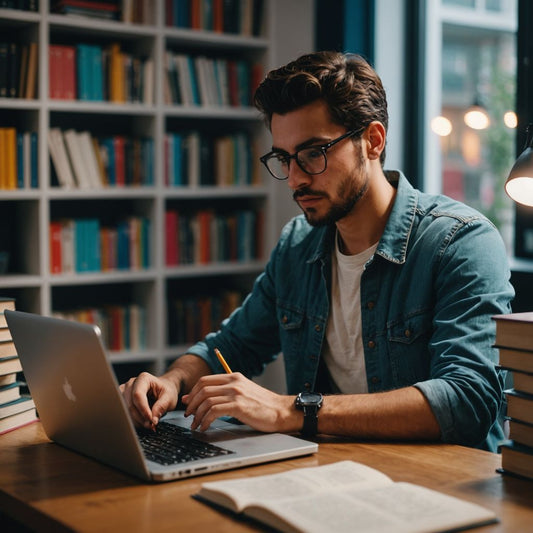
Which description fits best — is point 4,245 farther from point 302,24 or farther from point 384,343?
point 384,343

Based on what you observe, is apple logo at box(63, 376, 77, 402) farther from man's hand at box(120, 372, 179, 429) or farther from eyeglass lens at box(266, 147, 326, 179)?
eyeglass lens at box(266, 147, 326, 179)

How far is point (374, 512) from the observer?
1010 millimetres

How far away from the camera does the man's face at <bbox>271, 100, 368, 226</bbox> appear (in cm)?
176

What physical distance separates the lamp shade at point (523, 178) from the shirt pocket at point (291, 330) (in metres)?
0.64

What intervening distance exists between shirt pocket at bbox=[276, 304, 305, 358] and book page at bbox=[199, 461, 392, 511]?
70 centimetres

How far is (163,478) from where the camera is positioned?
120 cm

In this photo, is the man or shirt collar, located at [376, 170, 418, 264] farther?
shirt collar, located at [376, 170, 418, 264]

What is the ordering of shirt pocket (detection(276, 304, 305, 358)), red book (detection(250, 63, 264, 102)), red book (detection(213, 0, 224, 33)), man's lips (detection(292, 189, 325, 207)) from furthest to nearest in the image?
red book (detection(250, 63, 264, 102))
red book (detection(213, 0, 224, 33))
shirt pocket (detection(276, 304, 305, 358))
man's lips (detection(292, 189, 325, 207))

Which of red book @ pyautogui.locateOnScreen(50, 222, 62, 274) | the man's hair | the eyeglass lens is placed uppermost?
the man's hair

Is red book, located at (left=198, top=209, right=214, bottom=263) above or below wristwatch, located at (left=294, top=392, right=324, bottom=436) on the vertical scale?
above

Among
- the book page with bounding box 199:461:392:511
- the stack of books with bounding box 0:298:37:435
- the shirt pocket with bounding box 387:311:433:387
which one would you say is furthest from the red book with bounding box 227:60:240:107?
the book page with bounding box 199:461:392:511

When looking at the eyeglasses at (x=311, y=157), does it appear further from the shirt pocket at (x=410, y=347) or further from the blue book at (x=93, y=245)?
the blue book at (x=93, y=245)

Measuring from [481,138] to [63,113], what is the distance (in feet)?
6.10

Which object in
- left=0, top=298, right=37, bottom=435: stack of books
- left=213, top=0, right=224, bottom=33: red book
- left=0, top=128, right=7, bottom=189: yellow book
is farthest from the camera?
left=213, top=0, right=224, bottom=33: red book
